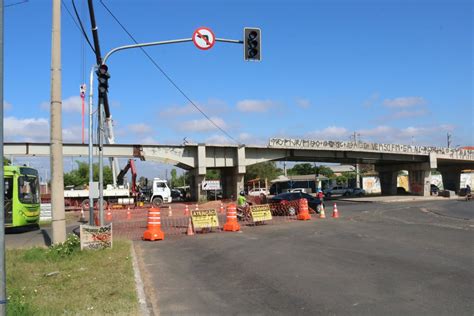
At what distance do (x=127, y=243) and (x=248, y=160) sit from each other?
34027 mm

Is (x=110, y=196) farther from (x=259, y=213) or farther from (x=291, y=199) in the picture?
(x=259, y=213)

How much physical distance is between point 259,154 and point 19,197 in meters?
29.5

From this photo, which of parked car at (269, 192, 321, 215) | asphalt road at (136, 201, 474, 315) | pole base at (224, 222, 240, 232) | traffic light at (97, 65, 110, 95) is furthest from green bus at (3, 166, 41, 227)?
parked car at (269, 192, 321, 215)

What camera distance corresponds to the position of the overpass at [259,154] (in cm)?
4322

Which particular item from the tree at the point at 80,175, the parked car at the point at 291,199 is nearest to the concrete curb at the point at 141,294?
the parked car at the point at 291,199

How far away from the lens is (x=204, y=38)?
53.3ft

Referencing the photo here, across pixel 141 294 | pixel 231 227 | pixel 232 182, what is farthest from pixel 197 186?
pixel 141 294

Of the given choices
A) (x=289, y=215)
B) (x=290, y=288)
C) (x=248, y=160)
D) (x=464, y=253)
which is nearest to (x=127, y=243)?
(x=290, y=288)

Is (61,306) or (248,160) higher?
(248,160)

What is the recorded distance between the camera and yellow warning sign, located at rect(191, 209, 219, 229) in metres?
19.4

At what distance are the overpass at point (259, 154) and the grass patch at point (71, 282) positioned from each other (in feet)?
Answer: 98.3

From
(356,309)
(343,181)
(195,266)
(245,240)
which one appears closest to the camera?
(356,309)

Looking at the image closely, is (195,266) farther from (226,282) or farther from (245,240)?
(245,240)

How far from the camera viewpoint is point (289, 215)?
28.3 metres
